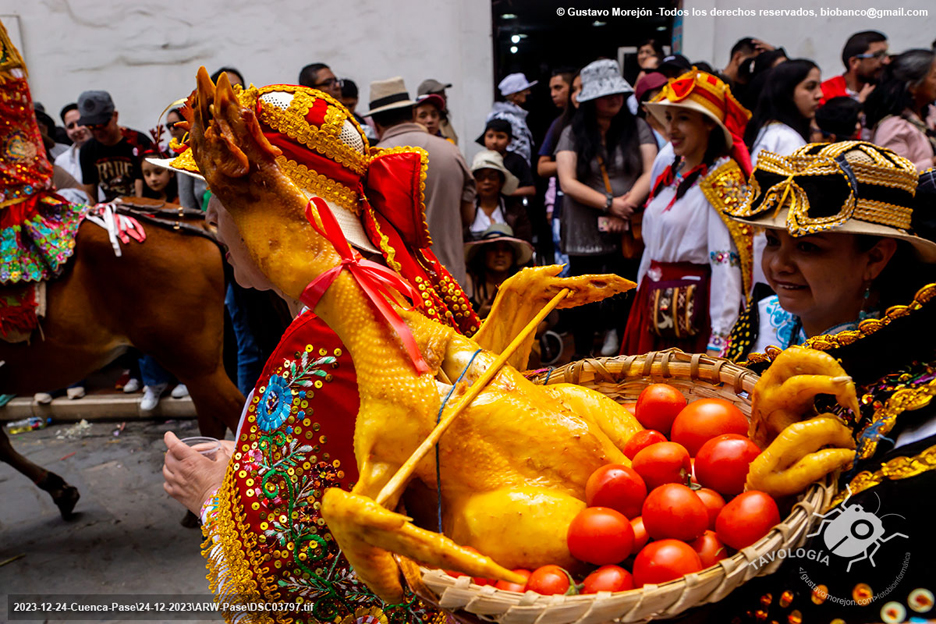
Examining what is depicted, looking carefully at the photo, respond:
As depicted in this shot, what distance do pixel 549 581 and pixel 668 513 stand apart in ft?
0.85

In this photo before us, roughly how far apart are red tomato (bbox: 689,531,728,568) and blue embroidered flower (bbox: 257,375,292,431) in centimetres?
99

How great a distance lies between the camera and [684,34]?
289 inches

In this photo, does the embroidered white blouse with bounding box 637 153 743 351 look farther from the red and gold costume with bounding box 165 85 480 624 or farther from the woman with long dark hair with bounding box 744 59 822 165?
the red and gold costume with bounding box 165 85 480 624

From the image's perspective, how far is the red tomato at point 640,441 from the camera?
1493 mm

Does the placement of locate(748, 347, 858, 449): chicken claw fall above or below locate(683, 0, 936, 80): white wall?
below

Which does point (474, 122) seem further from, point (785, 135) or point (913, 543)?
point (913, 543)

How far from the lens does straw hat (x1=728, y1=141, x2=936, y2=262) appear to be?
165 centimetres

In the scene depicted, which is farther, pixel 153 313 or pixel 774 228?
pixel 153 313

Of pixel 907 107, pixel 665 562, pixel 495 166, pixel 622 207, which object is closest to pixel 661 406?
pixel 665 562

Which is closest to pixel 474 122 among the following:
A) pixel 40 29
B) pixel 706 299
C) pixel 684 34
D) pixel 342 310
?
pixel 684 34

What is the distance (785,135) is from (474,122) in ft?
13.5

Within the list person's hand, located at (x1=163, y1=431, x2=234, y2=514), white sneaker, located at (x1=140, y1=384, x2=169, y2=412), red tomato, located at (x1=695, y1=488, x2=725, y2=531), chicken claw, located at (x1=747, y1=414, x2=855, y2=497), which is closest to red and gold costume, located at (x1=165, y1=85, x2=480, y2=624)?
person's hand, located at (x1=163, y1=431, x2=234, y2=514)

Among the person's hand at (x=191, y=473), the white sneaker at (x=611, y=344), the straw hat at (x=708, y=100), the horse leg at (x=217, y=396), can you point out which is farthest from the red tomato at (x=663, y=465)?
the white sneaker at (x=611, y=344)

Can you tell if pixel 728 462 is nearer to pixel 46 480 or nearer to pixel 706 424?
pixel 706 424
